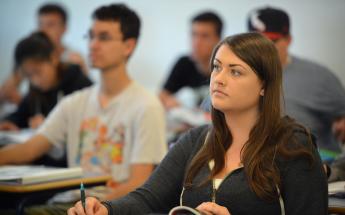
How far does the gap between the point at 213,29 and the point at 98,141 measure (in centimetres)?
238

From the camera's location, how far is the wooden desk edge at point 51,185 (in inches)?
104

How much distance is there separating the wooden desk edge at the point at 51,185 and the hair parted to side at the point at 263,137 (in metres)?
0.70

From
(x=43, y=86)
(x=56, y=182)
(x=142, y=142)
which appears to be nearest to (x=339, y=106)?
(x=142, y=142)

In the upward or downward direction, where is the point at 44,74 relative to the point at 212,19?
downward

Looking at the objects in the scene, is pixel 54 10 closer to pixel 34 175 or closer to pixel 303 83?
pixel 303 83

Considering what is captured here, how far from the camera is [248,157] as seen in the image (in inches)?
84.5

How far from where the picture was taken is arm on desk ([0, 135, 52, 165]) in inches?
129

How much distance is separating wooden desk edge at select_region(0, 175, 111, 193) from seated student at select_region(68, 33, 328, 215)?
57 cm

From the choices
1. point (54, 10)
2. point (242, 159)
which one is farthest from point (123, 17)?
point (54, 10)

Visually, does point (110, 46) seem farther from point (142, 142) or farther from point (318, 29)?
point (318, 29)

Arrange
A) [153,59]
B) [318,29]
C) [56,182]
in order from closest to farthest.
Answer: [56,182], [318,29], [153,59]

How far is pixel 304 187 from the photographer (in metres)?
2.03

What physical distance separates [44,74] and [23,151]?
3.94 ft

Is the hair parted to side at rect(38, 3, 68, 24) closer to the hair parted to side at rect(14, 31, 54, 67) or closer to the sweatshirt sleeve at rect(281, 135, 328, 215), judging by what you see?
the hair parted to side at rect(14, 31, 54, 67)
